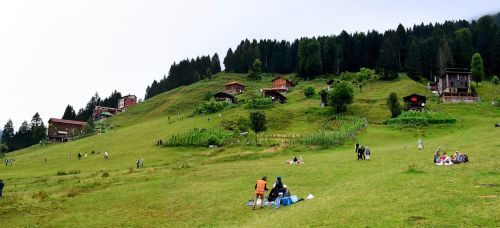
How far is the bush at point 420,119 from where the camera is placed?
83.6 m

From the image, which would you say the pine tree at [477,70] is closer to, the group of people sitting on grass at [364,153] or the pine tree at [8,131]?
the group of people sitting on grass at [364,153]

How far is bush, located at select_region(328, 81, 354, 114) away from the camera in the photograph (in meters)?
102

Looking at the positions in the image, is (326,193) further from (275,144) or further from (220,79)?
(220,79)

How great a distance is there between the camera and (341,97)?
10188 centimetres

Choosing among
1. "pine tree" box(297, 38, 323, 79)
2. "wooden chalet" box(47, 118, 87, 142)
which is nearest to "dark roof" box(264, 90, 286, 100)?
"pine tree" box(297, 38, 323, 79)

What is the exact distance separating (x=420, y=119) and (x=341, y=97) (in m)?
20.9

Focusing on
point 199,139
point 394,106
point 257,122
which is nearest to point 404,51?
point 394,106

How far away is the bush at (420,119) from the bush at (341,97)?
14.7m

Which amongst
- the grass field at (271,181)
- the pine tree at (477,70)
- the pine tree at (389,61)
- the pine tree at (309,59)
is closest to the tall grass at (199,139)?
the grass field at (271,181)

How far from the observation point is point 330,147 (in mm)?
64438

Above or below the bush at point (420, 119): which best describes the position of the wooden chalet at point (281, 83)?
above

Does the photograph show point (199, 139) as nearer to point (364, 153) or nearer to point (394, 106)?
point (364, 153)

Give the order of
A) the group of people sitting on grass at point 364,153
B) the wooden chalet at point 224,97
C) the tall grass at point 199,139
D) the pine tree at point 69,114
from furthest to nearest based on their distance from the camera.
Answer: the pine tree at point 69,114 → the wooden chalet at point 224,97 → the tall grass at point 199,139 → the group of people sitting on grass at point 364,153

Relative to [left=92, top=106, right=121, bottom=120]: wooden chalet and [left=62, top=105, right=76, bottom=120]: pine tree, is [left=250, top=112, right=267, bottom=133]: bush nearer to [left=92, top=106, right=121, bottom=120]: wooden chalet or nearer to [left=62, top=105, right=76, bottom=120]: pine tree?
[left=92, top=106, right=121, bottom=120]: wooden chalet
